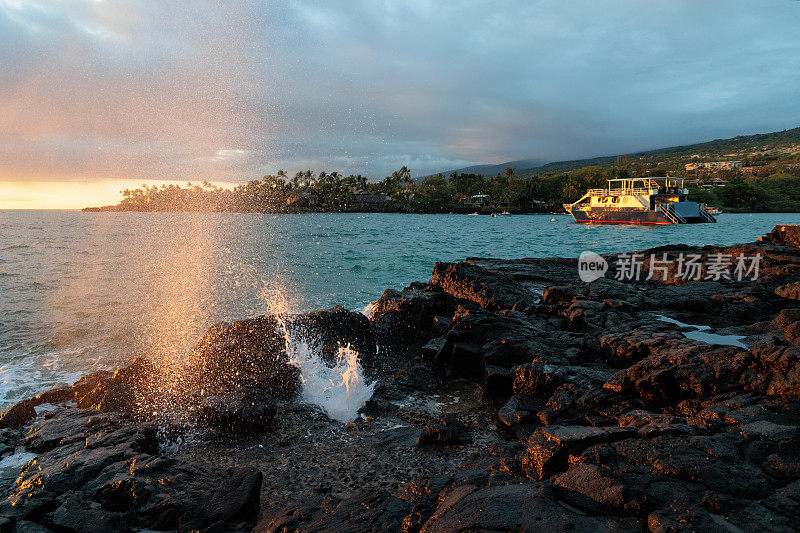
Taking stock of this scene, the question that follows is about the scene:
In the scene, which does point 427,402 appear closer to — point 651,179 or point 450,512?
point 450,512

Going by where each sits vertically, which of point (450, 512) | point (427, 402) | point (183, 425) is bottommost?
point (427, 402)

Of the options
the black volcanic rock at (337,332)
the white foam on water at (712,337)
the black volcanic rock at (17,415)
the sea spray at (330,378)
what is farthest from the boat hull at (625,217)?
the black volcanic rock at (17,415)

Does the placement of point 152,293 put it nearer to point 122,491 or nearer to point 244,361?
point 244,361

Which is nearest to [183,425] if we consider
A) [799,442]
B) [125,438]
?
[125,438]

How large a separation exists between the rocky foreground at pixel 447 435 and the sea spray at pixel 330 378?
0.29 meters

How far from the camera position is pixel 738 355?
21.7 feet

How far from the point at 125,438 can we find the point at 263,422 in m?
2.09

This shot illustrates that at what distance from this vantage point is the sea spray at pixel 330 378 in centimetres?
861

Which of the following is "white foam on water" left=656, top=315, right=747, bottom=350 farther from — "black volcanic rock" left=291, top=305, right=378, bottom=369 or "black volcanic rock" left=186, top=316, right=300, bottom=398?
"black volcanic rock" left=186, top=316, right=300, bottom=398

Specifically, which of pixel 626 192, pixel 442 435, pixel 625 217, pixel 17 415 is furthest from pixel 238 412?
pixel 625 217
